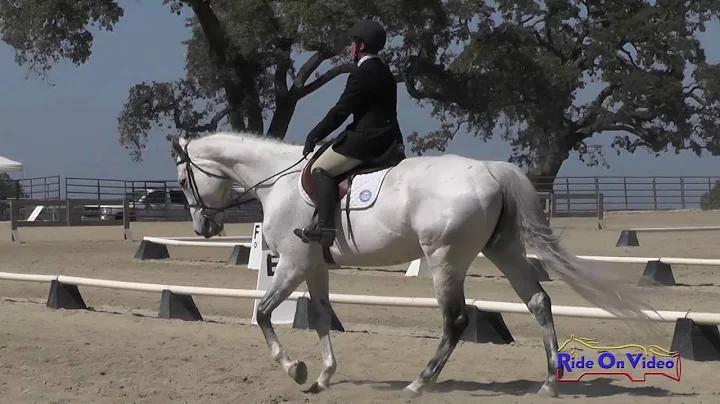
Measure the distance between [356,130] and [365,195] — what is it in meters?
0.44

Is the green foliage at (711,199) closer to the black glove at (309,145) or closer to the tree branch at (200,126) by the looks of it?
the tree branch at (200,126)

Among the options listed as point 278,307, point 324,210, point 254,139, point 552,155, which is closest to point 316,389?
point 324,210

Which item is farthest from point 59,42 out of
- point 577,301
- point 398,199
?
point 398,199

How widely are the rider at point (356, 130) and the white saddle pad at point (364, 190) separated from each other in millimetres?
87

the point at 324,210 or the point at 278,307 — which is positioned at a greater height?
the point at 324,210

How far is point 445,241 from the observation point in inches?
265

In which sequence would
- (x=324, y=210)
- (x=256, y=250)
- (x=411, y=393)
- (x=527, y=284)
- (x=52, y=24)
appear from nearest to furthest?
Result: (x=411, y=393), (x=527, y=284), (x=324, y=210), (x=256, y=250), (x=52, y=24)

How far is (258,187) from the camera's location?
780cm

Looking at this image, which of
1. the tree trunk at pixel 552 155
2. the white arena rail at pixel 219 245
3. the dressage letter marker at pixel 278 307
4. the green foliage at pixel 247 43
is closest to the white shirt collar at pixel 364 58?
the dressage letter marker at pixel 278 307

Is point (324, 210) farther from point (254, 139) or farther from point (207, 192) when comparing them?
point (207, 192)

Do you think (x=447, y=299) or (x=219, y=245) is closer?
(x=447, y=299)

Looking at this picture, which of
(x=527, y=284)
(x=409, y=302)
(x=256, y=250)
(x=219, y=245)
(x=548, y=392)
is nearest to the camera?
(x=548, y=392)

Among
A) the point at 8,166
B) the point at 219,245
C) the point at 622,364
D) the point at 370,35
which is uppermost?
the point at 370,35

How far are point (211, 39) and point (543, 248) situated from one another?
27.9m
